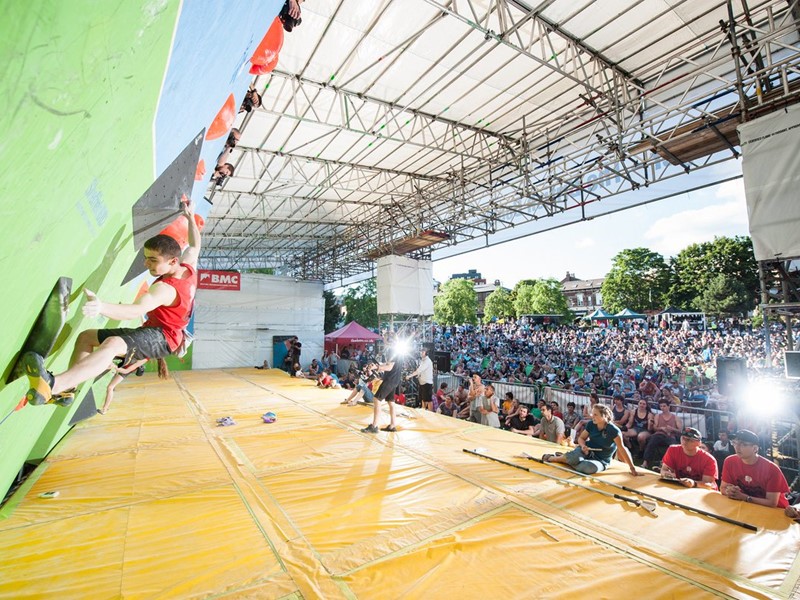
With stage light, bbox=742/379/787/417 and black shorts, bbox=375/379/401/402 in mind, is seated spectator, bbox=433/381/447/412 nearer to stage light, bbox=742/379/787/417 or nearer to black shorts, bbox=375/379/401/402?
black shorts, bbox=375/379/401/402

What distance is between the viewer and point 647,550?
99.3 inches

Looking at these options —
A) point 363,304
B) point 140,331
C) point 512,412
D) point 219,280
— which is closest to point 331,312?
point 363,304

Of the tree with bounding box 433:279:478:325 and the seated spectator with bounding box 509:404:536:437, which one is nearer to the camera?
the seated spectator with bounding box 509:404:536:437

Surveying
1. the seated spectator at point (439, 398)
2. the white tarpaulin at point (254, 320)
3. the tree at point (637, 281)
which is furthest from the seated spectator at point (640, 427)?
the tree at point (637, 281)

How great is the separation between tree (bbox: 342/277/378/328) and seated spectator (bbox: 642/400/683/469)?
2491cm

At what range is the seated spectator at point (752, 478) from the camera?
315cm

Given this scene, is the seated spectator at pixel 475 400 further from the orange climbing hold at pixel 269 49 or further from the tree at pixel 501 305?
the tree at pixel 501 305

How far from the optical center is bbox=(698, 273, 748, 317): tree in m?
28.8

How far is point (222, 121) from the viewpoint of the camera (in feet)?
11.6

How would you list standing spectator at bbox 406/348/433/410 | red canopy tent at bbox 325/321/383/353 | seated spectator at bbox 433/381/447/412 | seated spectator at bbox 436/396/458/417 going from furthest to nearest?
red canopy tent at bbox 325/321/383/353, seated spectator at bbox 433/381/447/412, seated spectator at bbox 436/396/458/417, standing spectator at bbox 406/348/433/410

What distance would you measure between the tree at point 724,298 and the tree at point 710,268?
464 millimetres

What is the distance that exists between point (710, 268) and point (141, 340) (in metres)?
41.3

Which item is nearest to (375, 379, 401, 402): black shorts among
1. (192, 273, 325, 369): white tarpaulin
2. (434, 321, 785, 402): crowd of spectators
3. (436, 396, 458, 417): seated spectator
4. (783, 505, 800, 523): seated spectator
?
(436, 396, 458, 417): seated spectator

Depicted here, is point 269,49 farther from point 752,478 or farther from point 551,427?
point 551,427
